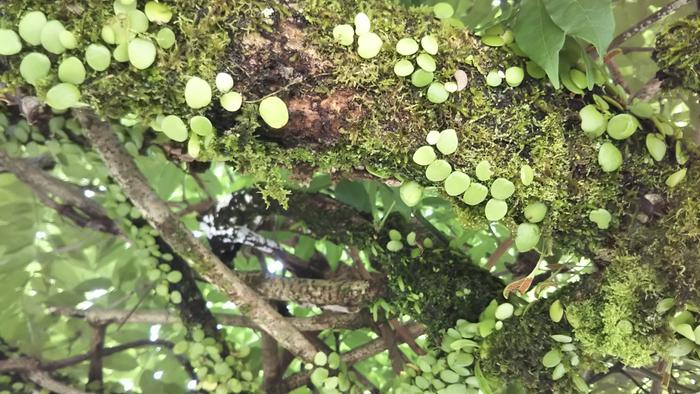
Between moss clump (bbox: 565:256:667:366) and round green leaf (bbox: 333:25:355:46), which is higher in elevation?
round green leaf (bbox: 333:25:355:46)

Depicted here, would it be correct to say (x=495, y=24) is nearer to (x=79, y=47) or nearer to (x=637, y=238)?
(x=637, y=238)

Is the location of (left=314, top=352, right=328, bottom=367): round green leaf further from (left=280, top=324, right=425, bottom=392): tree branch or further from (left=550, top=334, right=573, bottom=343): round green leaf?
(left=550, top=334, right=573, bottom=343): round green leaf

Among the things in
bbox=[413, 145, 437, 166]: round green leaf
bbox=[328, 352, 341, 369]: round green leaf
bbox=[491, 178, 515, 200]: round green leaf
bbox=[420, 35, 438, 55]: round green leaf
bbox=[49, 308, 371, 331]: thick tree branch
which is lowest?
bbox=[49, 308, 371, 331]: thick tree branch

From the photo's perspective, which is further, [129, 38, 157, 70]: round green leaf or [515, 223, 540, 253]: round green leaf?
[515, 223, 540, 253]: round green leaf

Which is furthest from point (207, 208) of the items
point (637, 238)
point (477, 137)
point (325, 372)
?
point (637, 238)

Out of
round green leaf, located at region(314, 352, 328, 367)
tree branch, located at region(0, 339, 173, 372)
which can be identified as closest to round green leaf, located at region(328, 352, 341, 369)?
round green leaf, located at region(314, 352, 328, 367)

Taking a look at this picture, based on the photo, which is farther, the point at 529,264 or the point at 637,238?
the point at 529,264

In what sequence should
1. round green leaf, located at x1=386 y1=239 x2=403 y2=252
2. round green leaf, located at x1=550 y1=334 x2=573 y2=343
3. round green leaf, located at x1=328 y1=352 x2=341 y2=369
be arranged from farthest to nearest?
round green leaf, located at x1=328 y1=352 x2=341 y2=369 < round green leaf, located at x1=386 y1=239 x2=403 y2=252 < round green leaf, located at x1=550 y1=334 x2=573 y2=343
